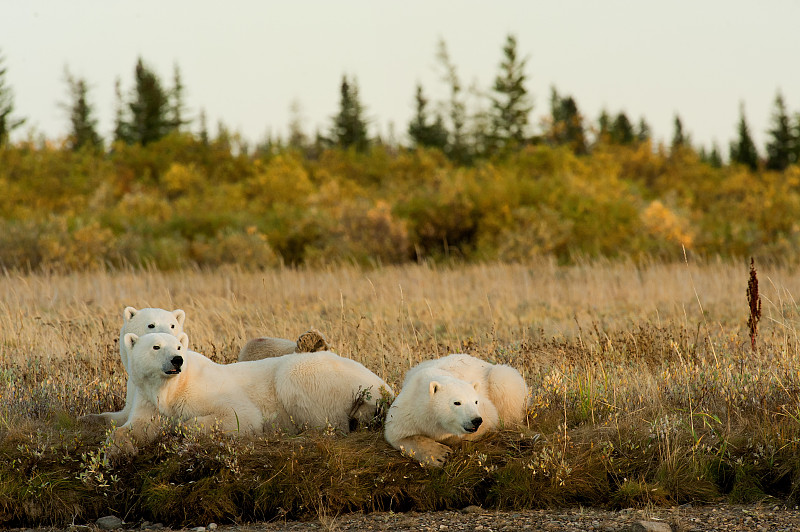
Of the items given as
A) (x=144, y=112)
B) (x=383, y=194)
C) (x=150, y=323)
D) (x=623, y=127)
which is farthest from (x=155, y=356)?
(x=623, y=127)

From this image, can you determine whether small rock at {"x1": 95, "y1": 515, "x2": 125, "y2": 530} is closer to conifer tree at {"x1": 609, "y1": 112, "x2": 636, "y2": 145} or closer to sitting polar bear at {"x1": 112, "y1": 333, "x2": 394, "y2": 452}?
sitting polar bear at {"x1": 112, "y1": 333, "x2": 394, "y2": 452}

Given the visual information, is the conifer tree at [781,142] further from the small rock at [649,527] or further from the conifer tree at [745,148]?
the small rock at [649,527]

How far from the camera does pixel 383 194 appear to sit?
34.5 metres

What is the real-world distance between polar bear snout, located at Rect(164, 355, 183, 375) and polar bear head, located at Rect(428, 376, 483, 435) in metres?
1.69

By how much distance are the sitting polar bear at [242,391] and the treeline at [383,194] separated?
14891 mm

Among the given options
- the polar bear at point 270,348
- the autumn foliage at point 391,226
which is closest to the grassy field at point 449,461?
A: the polar bear at point 270,348

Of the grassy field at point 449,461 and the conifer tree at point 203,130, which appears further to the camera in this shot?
the conifer tree at point 203,130

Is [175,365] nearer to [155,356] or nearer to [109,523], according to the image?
[155,356]

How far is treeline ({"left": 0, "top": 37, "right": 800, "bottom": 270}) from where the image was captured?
907 inches

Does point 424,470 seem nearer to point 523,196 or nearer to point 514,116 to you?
point 523,196

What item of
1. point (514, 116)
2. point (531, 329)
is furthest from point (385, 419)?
point (514, 116)

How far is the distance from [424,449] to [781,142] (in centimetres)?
6895

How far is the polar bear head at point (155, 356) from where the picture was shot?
5.34 metres

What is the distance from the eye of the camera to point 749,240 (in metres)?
23.6
